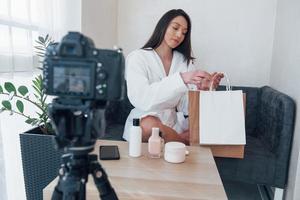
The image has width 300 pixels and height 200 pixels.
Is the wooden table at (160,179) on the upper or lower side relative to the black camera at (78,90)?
lower

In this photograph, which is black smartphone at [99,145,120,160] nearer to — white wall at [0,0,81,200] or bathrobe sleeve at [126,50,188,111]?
bathrobe sleeve at [126,50,188,111]

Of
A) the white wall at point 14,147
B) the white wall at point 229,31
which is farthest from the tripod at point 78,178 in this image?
the white wall at point 229,31

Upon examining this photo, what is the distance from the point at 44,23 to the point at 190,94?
0.82 metres

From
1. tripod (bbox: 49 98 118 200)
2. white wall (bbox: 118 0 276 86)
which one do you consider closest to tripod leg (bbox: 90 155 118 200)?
tripod (bbox: 49 98 118 200)

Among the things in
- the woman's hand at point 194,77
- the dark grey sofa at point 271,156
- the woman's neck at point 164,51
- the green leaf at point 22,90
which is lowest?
the dark grey sofa at point 271,156

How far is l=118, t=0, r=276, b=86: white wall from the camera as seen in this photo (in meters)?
2.01

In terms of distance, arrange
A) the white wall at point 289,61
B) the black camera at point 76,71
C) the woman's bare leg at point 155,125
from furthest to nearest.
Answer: the white wall at point 289,61, the woman's bare leg at point 155,125, the black camera at point 76,71

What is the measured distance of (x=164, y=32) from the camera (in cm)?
153

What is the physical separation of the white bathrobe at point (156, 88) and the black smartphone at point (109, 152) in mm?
313

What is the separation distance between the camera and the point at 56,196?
0.55 m

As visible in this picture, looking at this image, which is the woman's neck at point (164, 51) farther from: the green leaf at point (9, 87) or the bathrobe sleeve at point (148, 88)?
the green leaf at point (9, 87)

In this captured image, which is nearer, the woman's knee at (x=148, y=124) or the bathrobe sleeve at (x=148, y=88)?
the bathrobe sleeve at (x=148, y=88)

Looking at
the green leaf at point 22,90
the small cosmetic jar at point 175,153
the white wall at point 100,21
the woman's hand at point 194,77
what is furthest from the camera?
the white wall at point 100,21

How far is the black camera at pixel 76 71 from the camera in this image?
477 millimetres
